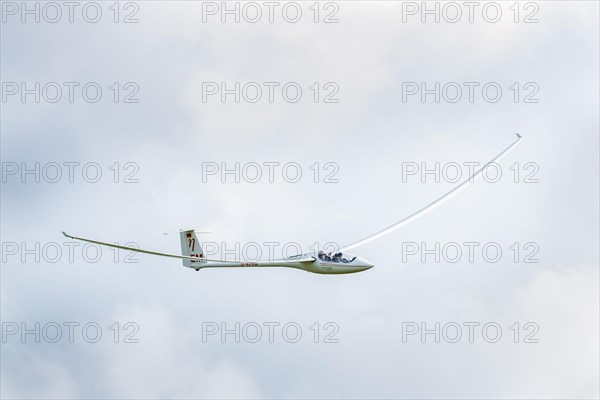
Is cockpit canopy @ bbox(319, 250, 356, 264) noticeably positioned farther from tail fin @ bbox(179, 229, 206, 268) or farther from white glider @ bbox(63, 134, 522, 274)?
Result: tail fin @ bbox(179, 229, 206, 268)

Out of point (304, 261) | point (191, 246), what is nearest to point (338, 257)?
point (304, 261)

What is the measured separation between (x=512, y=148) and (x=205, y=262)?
36.2 metres

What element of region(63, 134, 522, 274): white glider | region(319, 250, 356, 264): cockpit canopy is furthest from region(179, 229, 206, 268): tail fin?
region(319, 250, 356, 264): cockpit canopy

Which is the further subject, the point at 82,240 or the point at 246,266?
the point at 246,266

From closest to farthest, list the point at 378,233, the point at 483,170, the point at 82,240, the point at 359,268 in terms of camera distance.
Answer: the point at 82,240 < the point at 359,268 < the point at 378,233 < the point at 483,170

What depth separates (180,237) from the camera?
90.1 m

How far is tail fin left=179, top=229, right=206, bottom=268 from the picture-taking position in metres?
89.9

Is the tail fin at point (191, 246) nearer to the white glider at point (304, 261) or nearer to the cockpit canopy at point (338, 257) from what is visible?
the white glider at point (304, 261)

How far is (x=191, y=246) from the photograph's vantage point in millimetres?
90062

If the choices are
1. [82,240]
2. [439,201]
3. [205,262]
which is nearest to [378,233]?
[439,201]

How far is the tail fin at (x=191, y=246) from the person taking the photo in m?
89.9

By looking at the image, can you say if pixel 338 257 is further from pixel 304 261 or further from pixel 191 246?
pixel 191 246

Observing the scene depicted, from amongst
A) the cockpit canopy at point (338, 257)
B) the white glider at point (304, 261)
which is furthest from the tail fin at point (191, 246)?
the cockpit canopy at point (338, 257)

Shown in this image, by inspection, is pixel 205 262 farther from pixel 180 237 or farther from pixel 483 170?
pixel 483 170
